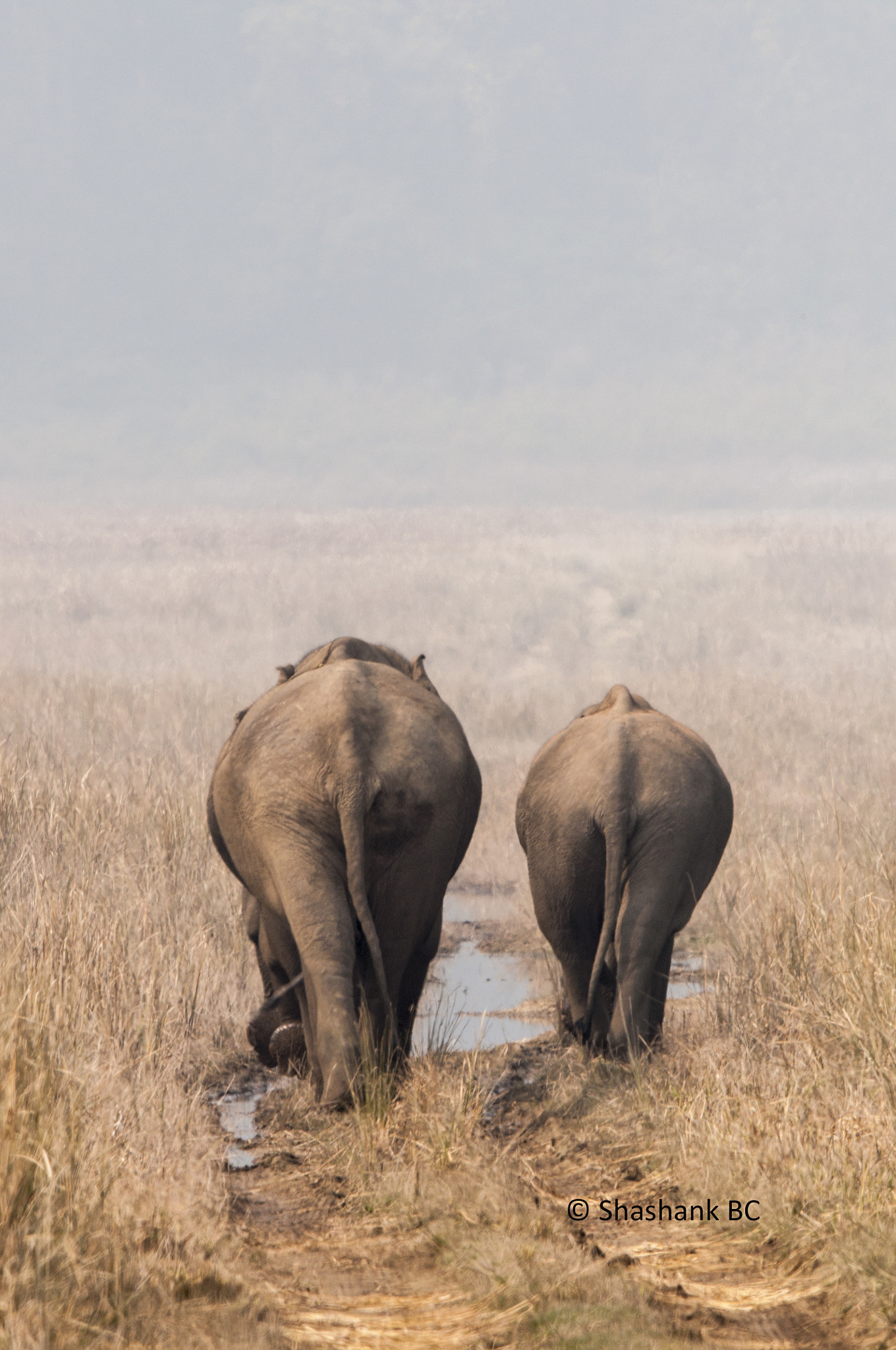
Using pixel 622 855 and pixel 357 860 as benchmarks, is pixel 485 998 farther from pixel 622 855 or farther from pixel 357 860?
pixel 357 860

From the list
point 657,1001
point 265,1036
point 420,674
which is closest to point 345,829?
point 420,674

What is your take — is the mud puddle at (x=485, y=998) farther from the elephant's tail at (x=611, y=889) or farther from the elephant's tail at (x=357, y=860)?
the elephant's tail at (x=357, y=860)

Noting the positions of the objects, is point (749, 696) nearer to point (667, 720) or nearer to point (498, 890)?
point (498, 890)

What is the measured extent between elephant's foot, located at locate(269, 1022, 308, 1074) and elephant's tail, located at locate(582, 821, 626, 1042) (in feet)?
4.20

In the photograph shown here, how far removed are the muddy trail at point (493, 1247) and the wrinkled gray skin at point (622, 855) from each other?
652mm

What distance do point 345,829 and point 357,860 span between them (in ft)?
0.40

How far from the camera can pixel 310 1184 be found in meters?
4.84

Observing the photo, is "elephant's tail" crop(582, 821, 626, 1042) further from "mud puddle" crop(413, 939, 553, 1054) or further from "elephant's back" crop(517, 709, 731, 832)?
"mud puddle" crop(413, 939, 553, 1054)

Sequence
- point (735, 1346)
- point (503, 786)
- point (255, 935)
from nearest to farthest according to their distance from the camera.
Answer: point (735, 1346)
point (255, 935)
point (503, 786)

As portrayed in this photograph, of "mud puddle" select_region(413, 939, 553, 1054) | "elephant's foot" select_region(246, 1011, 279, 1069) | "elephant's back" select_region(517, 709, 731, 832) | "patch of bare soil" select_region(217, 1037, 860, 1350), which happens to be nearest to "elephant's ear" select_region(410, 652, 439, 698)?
"elephant's back" select_region(517, 709, 731, 832)

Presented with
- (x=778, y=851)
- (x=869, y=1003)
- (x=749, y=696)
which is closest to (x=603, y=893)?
(x=869, y=1003)

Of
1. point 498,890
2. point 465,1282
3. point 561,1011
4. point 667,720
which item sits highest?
point 667,720

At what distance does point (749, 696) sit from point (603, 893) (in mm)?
16692

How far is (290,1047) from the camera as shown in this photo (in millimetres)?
6039
